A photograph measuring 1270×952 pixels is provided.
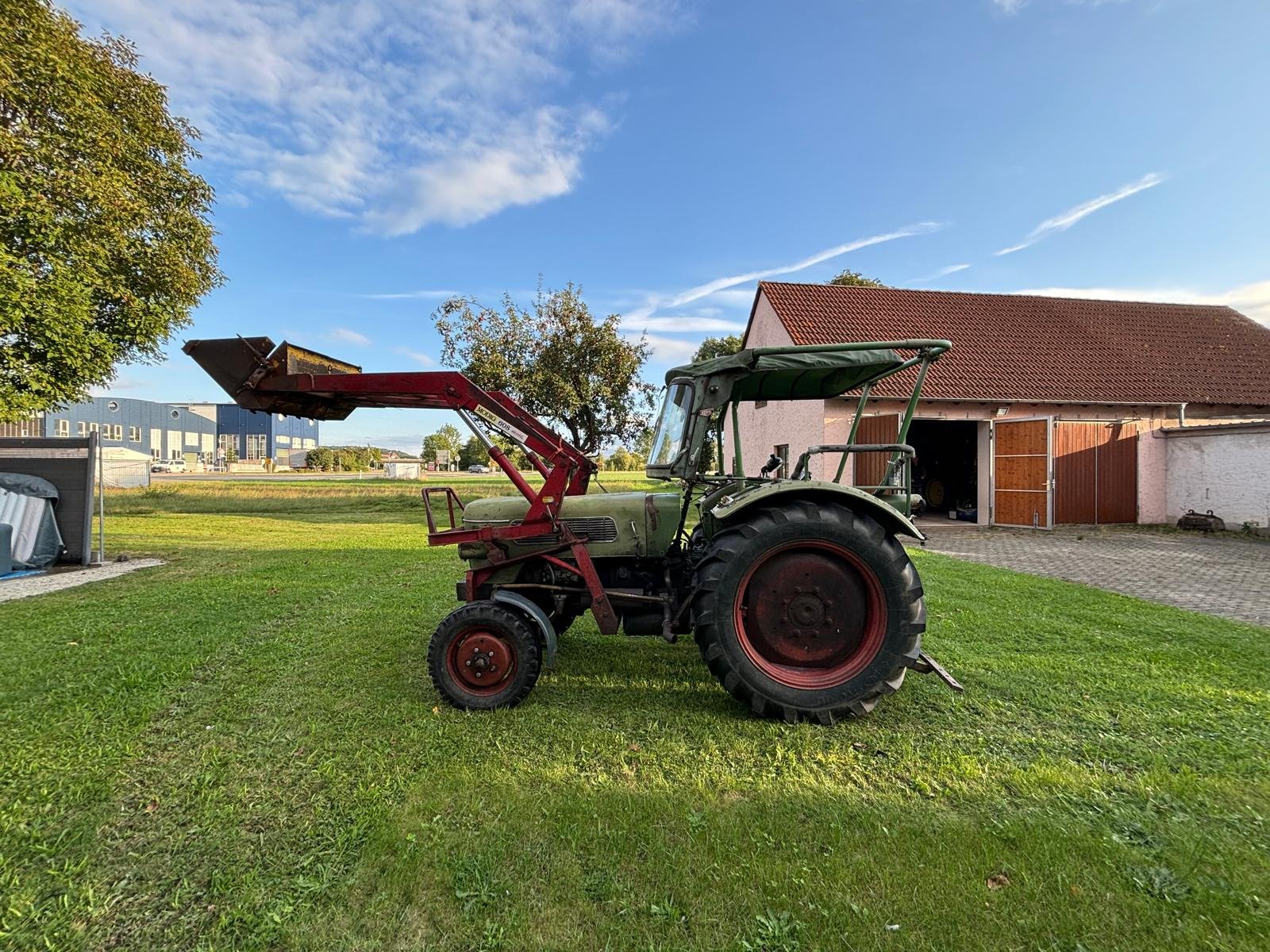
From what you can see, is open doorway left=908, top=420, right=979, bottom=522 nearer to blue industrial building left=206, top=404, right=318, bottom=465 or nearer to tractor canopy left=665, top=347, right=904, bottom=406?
tractor canopy left=665, top=347, right=904, bottom=406

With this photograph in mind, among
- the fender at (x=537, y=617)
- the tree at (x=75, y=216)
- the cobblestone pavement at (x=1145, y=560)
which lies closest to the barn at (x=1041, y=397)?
the cobblestone pavement at (x=1145, y=560)

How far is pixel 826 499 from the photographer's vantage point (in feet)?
9.87

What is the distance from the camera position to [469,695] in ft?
9.91

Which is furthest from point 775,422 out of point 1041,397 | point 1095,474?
point 1095,474

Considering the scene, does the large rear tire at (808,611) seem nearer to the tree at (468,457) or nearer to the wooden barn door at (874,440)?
the wooden barn door at (874,440)

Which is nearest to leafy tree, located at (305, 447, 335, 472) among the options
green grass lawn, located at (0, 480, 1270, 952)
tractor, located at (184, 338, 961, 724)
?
green grass lawn, located at (0, 480, 1270, 952)

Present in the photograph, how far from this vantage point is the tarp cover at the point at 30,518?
6969mm

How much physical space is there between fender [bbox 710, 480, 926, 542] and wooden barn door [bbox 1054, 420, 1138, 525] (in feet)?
37.3

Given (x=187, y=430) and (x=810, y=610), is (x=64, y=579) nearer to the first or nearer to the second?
(x=810, y=610)

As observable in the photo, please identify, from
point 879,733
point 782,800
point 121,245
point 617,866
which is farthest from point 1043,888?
point 121,245

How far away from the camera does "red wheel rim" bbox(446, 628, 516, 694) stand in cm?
304

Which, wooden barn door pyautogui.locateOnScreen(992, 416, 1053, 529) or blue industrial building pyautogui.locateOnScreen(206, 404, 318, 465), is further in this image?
blue industrial building pyautogui.locateOnScreen(206, 404, 318, 465)

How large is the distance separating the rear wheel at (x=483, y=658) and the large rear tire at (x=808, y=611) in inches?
39.2

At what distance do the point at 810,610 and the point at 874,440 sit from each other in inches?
378
